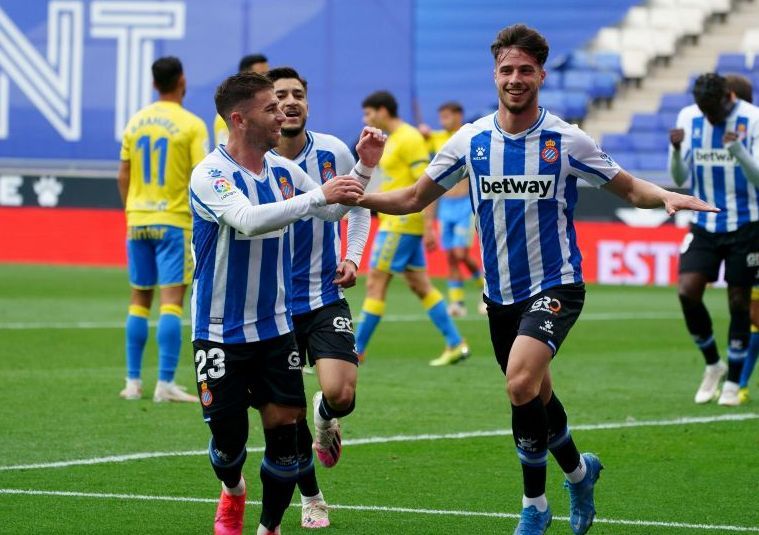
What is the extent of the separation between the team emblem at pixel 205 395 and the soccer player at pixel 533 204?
3.58 ft

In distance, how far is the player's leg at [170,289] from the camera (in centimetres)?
1080

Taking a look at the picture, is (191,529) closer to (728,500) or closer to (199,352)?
(199,352)

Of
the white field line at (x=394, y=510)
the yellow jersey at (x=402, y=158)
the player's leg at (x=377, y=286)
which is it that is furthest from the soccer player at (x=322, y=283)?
the yellow jersey at (x=402, y=158)

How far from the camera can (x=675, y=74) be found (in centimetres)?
3047

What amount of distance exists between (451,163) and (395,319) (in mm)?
10612

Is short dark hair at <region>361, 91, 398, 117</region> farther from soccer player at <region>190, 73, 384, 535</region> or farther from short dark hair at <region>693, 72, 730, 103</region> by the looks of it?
soccer player at <region>190, 73, 384, 535</region>

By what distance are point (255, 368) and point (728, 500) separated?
2651 mm

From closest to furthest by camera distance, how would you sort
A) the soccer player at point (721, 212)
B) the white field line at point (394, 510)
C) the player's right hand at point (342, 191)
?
the player's right hand at point (342, 191) → the white field line at point (394, 510) → the soccer player at point (721, 212)

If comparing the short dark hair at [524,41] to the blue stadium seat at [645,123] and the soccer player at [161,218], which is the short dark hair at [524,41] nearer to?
the soccer player at [161,218]

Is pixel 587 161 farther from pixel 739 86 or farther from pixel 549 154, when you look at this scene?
pixel 739 86

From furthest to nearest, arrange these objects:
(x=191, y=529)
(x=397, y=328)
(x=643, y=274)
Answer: (x=643, y=274)
(x=397, y=328)
(x=191, y=529)

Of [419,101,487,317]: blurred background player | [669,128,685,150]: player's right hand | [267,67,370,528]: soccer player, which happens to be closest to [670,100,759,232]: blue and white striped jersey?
[669,128,685,150]: player's right hand

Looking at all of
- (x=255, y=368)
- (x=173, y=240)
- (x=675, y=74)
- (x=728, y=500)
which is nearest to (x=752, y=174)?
(x=728, y=500)

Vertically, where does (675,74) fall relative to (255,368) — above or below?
above
